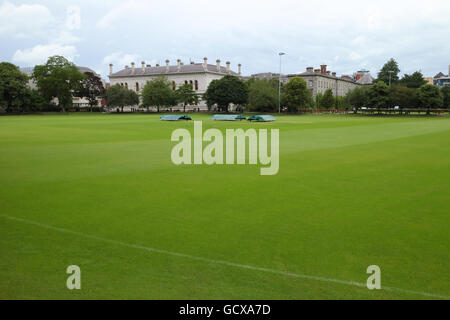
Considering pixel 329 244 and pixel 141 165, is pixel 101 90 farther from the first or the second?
pixel 329 244

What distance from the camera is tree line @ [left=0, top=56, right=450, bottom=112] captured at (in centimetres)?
9175

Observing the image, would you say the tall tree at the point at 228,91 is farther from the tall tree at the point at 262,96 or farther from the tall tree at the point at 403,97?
the tall tree at the point at 403,97

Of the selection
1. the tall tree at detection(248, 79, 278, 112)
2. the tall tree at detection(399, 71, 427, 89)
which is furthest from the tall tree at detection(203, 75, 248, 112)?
the tall tree at detection(399, 71, 427, 89)

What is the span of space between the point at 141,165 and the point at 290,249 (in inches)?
441

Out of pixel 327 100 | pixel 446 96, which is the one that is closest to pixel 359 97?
pixel 327 100

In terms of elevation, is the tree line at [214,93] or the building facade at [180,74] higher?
the building facade at [180,74]

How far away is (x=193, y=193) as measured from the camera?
12.4 m

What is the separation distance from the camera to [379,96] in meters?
91.9

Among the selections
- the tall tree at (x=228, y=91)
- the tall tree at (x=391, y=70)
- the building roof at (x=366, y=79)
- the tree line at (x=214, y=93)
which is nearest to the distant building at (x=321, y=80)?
the building roof at (x=366, y=79)

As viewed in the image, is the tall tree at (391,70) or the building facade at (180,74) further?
the tall tree at (391,70)

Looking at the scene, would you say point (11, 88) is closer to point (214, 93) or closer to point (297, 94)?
point (214, 93)

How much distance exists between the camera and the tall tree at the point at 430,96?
86.3 metres

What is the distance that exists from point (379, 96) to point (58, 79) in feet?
274

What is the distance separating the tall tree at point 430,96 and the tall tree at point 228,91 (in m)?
42.3
